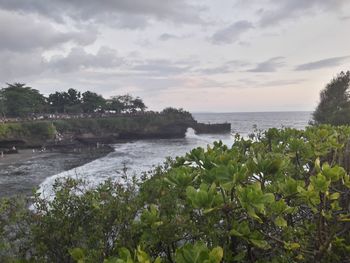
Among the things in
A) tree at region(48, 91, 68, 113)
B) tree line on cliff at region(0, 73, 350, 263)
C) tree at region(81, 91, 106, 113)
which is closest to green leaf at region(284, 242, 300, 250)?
tree line on cliff at region(0, 73, 350, 263)

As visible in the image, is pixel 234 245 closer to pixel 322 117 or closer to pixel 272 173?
pixel 272 173

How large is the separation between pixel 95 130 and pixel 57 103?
2882cm

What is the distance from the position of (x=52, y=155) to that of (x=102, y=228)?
4700cm

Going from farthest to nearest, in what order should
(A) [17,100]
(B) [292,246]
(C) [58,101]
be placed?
(C) [58,101], (A) [17,100], (B) [292,246]

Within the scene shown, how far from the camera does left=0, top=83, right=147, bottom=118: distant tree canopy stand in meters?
71.8

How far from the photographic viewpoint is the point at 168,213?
11.9 ft

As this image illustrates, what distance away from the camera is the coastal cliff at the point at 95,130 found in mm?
55875

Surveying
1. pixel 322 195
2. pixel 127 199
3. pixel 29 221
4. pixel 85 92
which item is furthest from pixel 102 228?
pixel 85 92

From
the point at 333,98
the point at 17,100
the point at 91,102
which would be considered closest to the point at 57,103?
the point at 91,102

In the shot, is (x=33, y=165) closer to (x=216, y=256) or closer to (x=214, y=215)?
(x=214, y=215)

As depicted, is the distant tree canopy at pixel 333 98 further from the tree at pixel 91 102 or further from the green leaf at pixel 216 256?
the tree at pixel 91 102

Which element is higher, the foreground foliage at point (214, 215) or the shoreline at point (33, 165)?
the foreground foliage at point (214, 215)

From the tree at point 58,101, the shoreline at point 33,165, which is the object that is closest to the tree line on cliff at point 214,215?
the shoreline at point 33,165

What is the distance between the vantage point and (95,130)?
73188 millimetres
